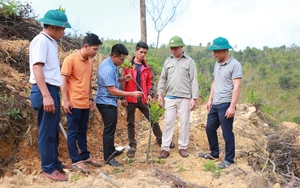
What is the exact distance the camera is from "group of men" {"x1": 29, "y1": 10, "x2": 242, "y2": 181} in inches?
115

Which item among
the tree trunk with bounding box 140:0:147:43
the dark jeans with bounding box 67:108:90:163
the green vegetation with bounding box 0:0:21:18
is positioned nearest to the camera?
the dark jeans with bounding box 67:108:90:163

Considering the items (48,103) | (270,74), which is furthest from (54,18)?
(270,74)

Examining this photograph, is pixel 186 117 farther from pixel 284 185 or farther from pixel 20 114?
pixel 20 114

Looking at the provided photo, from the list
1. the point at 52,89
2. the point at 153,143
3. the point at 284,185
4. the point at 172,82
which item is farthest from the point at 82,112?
the point at 284,185

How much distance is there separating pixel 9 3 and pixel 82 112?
4115mm

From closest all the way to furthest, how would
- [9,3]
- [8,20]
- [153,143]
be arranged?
[153,143], [9,3], [8,20]

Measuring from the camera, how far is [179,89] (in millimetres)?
4215

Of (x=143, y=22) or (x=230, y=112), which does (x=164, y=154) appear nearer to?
(x=230, y=112)

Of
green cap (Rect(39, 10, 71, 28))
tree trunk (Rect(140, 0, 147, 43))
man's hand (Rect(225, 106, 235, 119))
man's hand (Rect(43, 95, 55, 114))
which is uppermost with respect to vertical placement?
tree trunk (Rect(140, 0, 147, 43))

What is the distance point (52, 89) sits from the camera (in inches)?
117

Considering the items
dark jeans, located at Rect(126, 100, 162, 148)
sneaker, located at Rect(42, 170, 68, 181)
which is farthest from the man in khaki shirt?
sneaker, located at Rect(42, 170, 68, 181)

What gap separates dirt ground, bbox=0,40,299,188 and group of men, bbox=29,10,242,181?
0.15 metres

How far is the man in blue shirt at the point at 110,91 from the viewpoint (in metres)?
3.58

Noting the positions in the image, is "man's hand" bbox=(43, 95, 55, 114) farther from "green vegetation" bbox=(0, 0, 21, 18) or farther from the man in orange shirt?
"green vegetation" bbox=(0, 0, 21, 18)
